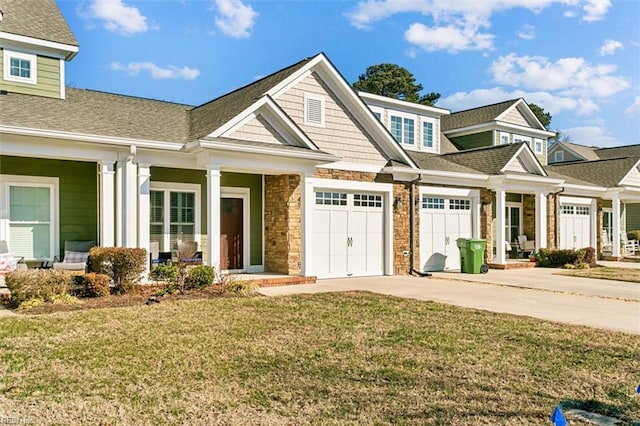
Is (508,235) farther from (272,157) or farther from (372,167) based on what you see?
(272,157)

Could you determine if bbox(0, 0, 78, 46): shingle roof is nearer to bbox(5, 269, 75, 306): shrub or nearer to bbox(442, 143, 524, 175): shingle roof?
bbox(5, 269, 75, 306): shrub

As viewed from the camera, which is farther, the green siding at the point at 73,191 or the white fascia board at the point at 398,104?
the white fascia board at the point at 398,104

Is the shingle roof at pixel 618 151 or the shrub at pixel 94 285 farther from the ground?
the shingle roof at pixel 618 151

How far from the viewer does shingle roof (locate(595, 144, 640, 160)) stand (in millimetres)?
35312

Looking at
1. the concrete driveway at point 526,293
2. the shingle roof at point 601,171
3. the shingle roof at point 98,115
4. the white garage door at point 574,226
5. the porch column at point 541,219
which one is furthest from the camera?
the shingle roof at point 601,171

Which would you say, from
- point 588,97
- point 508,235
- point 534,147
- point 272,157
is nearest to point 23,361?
point 272,157

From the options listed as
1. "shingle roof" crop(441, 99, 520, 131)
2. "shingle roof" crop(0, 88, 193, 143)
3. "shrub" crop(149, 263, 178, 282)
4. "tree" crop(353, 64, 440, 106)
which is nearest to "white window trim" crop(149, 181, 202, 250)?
"shingle roof" crop(0, 88, 193, 143)

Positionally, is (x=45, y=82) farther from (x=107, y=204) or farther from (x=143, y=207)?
(x=143, y=207)

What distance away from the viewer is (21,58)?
13.6m

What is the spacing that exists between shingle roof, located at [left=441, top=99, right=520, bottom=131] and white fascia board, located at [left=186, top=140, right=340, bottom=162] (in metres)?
12.8

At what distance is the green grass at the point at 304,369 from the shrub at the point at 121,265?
2.01 m

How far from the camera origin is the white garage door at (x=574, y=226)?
22.5 metres

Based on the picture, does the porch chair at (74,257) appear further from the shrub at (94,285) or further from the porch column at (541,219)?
the porch column at (541,219)

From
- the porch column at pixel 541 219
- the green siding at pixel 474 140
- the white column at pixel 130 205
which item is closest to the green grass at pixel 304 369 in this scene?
the white column at pixel 130 205
